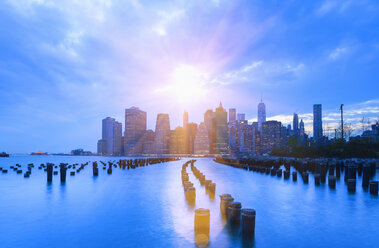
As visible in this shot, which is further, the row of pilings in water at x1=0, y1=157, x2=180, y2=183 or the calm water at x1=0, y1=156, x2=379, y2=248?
the row of pilings in water at x1=0, y1=157, x2=180, y2=183

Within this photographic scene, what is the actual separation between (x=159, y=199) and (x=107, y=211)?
453 cm

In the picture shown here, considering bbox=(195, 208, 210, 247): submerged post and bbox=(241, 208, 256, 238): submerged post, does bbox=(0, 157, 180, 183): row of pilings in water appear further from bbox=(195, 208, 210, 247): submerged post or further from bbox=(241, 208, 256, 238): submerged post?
bbox=(241, 208, 256, 238): submerged post

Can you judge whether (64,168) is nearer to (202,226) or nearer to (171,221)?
(171,221)

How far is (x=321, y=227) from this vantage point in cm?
1129

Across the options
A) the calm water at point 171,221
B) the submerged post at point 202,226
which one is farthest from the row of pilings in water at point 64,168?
the submerged post at point 202,226

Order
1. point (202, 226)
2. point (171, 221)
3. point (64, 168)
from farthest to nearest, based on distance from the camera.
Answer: point (64, 168) < point (171, 221) < point (202, 226)

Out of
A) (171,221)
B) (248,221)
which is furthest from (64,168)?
(248,221)

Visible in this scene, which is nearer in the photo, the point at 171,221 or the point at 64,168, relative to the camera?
the point at 171,221

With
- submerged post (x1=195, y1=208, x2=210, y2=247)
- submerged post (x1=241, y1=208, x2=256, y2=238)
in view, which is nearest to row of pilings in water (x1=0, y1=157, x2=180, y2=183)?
submerged post (x1=195, y1=208, x2=210, y2=247)

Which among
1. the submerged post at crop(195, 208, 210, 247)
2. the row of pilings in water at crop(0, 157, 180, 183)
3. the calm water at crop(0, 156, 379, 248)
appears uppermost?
the submerged post at crop(195, 208, 210, 247)

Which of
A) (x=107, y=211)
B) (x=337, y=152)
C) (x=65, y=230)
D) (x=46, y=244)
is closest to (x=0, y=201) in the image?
(x=107, y=211)

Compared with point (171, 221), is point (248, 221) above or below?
above

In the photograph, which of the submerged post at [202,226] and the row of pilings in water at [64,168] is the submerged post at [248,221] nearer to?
the submerged post at [202,226]

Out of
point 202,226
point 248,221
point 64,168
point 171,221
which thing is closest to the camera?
point 248,221
